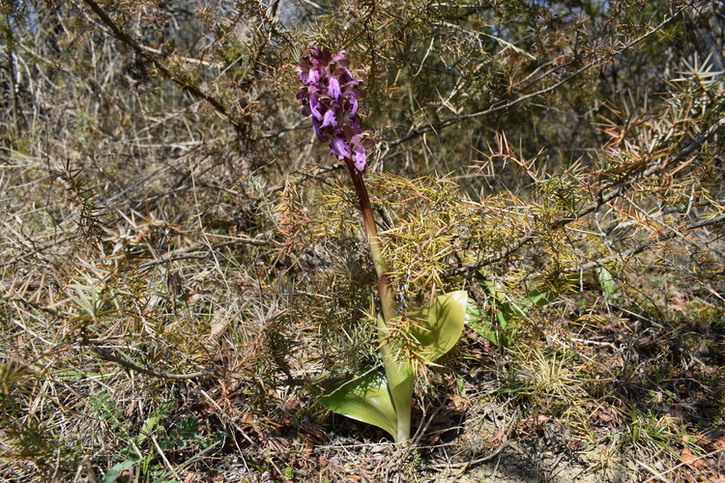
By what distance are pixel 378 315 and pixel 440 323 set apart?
202 mm

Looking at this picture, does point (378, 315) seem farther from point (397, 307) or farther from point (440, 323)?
point (440, 323)

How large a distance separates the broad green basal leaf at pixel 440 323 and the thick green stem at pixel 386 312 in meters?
0.08

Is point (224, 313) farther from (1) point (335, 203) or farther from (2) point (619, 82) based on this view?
(2) point (619, 82)

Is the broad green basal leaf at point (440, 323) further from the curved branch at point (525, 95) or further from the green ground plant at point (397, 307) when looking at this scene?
the curved branch at point (525, 95)

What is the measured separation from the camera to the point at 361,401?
5.69 ft

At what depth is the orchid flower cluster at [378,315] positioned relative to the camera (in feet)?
4.79

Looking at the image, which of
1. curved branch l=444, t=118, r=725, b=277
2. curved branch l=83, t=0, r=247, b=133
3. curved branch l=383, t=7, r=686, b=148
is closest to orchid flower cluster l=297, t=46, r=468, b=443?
curved branch l=444, t=118, r=725, b=277

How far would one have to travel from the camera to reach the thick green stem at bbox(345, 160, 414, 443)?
156cm

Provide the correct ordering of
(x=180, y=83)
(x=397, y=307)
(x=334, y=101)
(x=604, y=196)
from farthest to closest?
(x=180, y=83), (x=397, y=307), (x=604, y=196), (x=334, y=101)

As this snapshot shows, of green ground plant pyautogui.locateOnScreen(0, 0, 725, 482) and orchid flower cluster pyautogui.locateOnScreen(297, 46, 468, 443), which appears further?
green ground plant pyautogui.locateOnScreen(0, 0, 725, 482)

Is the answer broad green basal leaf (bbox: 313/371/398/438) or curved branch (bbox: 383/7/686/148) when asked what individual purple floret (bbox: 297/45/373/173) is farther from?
curved branch (bbox: 383/7/686/148)

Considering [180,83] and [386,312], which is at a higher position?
[180,83]

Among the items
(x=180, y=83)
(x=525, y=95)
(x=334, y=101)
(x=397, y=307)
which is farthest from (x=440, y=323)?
(x=180, y=83)

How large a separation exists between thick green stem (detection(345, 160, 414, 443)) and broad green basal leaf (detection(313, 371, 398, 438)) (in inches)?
2.8
